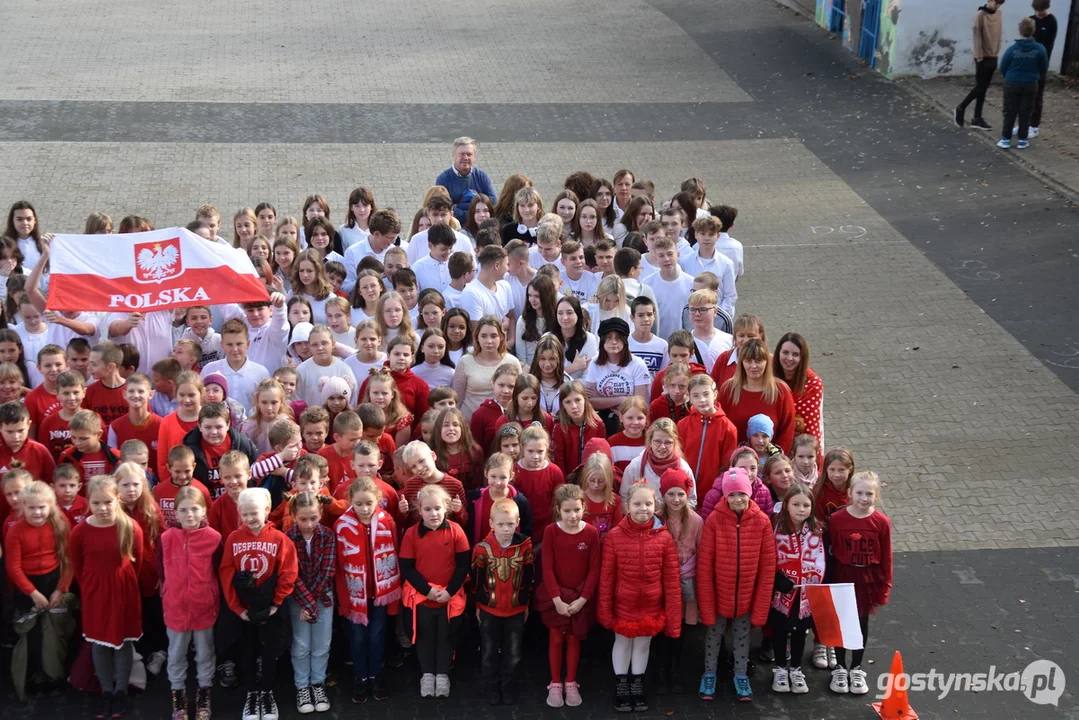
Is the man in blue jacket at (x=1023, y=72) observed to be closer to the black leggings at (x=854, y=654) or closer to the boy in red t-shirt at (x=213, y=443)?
the black leggings at (x=854, y=654)

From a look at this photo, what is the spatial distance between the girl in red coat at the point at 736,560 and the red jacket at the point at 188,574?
112 inches

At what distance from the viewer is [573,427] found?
319 inches

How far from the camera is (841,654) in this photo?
7.49 m

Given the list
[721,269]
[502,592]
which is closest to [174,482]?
[502,592]

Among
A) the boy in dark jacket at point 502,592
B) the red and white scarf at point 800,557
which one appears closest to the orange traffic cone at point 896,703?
the red and white scarf at point 800,557

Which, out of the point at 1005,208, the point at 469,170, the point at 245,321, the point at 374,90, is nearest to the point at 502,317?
the point at 245,321

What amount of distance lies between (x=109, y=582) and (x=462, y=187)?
6.91 m

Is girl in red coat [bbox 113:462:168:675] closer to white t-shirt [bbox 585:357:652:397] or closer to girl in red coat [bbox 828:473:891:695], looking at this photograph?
white t-shirt [bbox 585:357:652:397]

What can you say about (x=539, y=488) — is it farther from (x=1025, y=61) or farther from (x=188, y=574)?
(x=1025, y=61)

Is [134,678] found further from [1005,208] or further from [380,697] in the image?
[1005,208]

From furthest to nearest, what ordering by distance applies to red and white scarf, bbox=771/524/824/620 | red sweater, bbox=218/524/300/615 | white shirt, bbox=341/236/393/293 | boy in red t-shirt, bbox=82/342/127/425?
white shirt, bbox=341/236/393/293, boy in red t-shirt, bbox=82/342/127/425, red and white scarf, bbox=771/524/824/620, red sweater, bbox=218/524/300/615

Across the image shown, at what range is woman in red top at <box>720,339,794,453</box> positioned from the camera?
8.21 meters

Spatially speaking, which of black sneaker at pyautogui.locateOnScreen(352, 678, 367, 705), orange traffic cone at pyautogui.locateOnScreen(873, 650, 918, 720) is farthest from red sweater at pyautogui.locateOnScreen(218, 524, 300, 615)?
orange traffic cone at pyautogui.locateOnScreen(873, 650, 918, 720)

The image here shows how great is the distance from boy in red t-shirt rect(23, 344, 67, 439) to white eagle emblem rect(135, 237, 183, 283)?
945 mm
